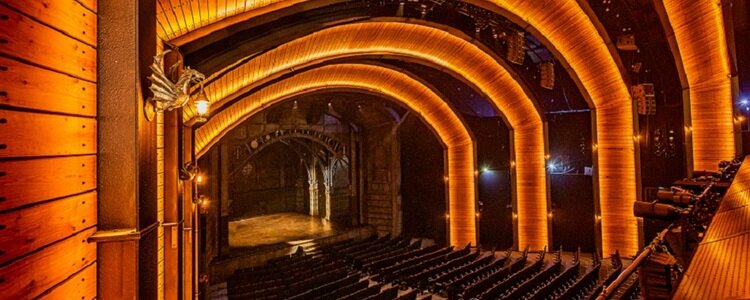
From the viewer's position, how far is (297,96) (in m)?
12.3

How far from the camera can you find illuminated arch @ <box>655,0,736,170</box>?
8312 millimetres

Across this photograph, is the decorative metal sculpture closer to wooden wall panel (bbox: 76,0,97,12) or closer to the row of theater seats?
wooden wall panel (bbox: 76,0,97,12)

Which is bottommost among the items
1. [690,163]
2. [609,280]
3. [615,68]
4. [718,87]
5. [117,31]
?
[609,280]

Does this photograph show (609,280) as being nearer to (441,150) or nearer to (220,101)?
(220,101)

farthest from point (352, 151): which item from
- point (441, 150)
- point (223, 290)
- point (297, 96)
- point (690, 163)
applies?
point (690, 163)

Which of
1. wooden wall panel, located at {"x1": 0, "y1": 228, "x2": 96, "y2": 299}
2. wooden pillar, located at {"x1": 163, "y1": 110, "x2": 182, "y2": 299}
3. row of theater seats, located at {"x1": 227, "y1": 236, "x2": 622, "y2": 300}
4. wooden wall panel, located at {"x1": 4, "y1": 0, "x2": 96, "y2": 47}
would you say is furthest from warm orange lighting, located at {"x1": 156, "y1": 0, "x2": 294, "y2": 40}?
row of theater seats, located at {"x1": 227, "y1": 236, "x2": 622, "y2": 300}

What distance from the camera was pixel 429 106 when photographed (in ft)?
53.1

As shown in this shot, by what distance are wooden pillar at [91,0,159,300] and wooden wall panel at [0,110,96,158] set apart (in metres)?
0.14

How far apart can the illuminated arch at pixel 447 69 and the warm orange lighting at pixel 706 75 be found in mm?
4940

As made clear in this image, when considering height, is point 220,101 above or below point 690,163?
above

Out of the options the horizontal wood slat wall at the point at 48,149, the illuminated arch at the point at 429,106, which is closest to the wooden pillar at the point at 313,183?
the illuminated arch at the point at 429,106

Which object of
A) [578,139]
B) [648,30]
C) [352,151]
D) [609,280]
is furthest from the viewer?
[352,151]

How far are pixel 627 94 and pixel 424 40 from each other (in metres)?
7.03

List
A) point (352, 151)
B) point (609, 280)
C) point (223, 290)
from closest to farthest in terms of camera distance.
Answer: point (609, 280)
point (223, 290)
point (352, 151)
